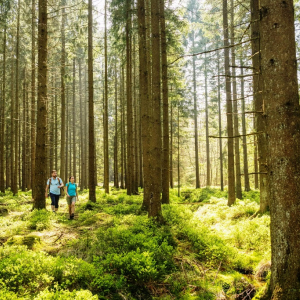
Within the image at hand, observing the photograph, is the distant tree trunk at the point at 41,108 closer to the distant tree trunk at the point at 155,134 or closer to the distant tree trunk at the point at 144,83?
the distant tree trunk at the point at 144,83

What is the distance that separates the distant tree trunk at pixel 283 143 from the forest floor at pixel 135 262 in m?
0.86

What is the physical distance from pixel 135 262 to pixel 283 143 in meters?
3.38

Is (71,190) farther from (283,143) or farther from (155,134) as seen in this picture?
(283,143)

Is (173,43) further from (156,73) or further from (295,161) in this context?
(295,161)

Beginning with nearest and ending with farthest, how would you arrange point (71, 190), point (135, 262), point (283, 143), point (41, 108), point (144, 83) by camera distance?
point (283, 143)
point (135, 262)
point (41, 108)
point (71, 190)
point (144, 83)

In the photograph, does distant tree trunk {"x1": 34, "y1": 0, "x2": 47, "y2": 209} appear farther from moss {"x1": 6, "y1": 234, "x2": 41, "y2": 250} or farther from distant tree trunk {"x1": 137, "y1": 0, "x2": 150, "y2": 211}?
moss {"x1": 6, "y1": 234, "x2": 41, "y2": 250}

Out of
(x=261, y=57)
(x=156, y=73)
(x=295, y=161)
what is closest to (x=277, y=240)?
(x=295, y=161)

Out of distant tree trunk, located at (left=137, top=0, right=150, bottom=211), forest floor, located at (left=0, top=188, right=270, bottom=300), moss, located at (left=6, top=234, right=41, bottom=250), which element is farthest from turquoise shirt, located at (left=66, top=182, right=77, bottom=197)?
moss, located at (left=6, top=234, right=41, bottom=250)

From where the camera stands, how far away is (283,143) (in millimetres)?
3359

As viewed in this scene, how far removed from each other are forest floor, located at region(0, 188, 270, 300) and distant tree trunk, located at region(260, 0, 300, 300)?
2.81ft

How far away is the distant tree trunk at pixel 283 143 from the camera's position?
3.29m

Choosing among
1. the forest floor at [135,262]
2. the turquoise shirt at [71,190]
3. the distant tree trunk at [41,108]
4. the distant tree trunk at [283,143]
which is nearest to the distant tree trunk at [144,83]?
the forest floor at [135,262]

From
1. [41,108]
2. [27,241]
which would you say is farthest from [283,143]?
[41,108]

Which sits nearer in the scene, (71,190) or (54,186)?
(71,190)
